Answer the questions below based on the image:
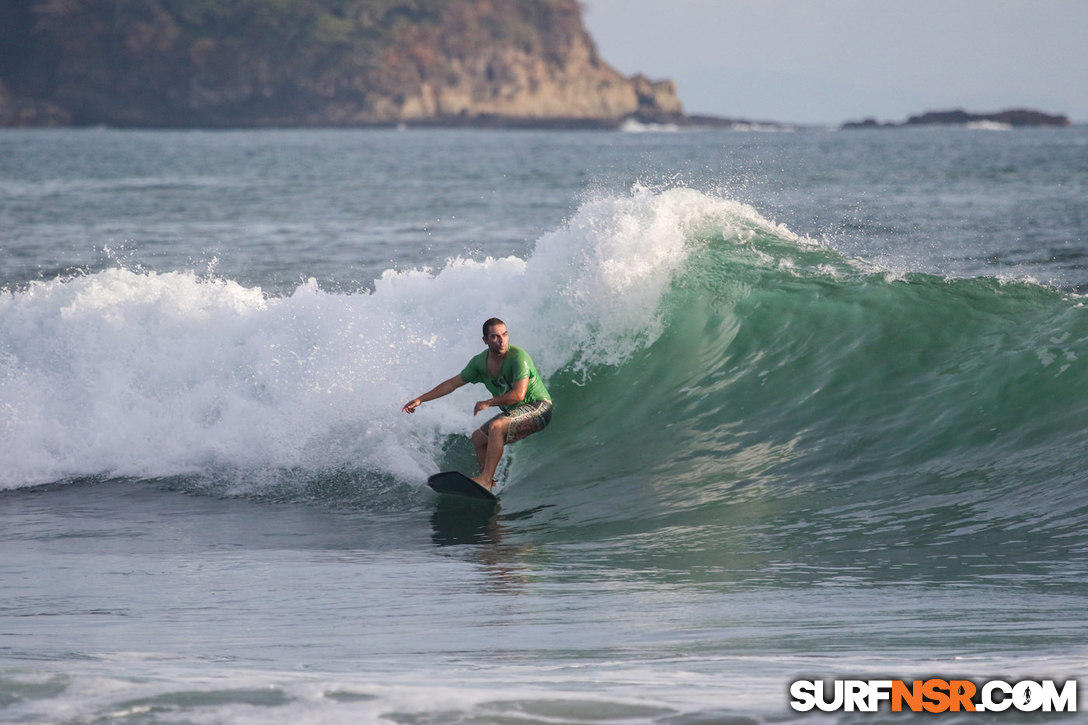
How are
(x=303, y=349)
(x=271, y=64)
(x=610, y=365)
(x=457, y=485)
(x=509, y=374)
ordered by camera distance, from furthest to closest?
(x=271, y=64) < (x=303, y=349) < (x=610, y=365) < (x=509, y=374) < (x=457, y=485)

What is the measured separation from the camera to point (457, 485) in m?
9.66

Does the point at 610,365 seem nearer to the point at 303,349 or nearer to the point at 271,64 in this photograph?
the point at 303,349

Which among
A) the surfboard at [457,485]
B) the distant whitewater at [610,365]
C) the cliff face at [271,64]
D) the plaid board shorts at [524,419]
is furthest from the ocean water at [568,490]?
the cliff face at [271,64]

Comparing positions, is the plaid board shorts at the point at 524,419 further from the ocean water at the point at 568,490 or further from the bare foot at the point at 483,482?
the ocean water at the point at 568,490

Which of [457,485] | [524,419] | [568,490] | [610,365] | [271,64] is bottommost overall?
[568,490]

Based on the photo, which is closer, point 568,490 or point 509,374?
point 509,374

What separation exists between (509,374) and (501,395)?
18 centimetres

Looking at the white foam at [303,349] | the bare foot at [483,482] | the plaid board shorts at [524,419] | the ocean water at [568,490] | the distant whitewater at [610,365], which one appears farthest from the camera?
the white foam at [303,349]

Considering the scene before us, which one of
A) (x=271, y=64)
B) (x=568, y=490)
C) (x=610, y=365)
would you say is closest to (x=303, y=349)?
(x=610, y=365)

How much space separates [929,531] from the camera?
814 centimetres

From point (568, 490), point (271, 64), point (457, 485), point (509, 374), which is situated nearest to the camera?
point (457, 485)

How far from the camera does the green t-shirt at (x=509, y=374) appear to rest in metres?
9.74

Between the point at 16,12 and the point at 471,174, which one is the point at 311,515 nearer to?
the point at 471,174

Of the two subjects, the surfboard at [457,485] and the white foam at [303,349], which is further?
the white foam at [303,349]
